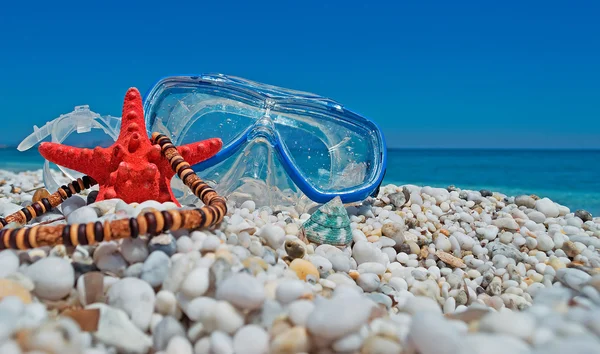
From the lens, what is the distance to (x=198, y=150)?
3061 mm

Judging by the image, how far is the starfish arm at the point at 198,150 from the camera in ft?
9.80

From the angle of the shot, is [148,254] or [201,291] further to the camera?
[148,254]

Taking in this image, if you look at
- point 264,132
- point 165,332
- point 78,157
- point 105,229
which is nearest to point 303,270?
point 165,332

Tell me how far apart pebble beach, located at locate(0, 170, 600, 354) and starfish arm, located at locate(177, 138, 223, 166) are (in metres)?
0.68

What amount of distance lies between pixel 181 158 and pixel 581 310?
7.43 feet

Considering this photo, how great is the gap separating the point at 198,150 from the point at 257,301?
1.85 m

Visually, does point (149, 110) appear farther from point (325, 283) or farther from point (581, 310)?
point (581, 310)

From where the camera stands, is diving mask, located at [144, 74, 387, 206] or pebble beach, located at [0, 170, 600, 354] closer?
pebble beach, located at [0, 170, 600, 354]

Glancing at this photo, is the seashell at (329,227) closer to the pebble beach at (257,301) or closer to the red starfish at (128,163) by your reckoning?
the pebble beach at (257,301)

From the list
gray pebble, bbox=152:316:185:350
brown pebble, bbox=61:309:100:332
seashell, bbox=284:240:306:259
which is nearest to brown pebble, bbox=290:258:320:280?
seashell, bbox=284:240:306:259

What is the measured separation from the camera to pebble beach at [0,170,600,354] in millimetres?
1202

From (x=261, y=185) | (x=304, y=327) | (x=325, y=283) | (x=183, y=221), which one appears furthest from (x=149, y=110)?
(x=304, y=327)

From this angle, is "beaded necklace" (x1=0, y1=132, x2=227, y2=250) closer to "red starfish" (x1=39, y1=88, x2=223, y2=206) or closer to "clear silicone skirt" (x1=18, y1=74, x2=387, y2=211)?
"red starfish" (x1=39, y1=88, x2=223, y2=206)

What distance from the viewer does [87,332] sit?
1354 mm
